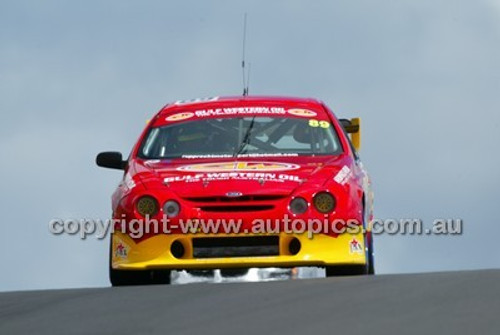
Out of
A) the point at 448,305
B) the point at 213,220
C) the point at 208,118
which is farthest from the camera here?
the point at 208,118

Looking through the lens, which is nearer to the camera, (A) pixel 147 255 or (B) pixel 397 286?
(B) pixel 397 286

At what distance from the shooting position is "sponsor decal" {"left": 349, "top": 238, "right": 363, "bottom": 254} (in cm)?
1069

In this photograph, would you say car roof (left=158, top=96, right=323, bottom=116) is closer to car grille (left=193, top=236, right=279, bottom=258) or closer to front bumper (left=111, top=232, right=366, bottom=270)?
front bumper (left=111, top=232, right=366, bottom=270)

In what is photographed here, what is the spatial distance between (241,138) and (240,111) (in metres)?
0.44

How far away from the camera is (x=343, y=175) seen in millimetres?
10977

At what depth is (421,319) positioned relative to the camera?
7016 mm

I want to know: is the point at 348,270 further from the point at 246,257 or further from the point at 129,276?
the point at 129,276

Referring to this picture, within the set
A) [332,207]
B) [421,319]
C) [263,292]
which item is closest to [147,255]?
[332,207]

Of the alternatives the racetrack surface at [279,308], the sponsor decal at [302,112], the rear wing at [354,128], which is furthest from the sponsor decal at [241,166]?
the rear wing at [354,128]

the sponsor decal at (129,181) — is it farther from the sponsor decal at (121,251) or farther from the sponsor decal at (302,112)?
the sponsor decal at (302,112)

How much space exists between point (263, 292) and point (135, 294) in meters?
0.78

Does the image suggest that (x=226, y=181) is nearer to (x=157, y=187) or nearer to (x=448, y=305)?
(x=157, y=187)

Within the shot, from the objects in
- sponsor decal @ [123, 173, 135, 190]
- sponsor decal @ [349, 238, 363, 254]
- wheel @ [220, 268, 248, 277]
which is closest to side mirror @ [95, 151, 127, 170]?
sponsor decal @ [123, 173, 135, 190]

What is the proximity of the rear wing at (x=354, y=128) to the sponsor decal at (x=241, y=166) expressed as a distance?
8.62ft
